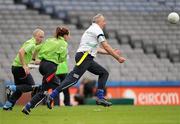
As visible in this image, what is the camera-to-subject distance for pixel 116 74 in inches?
1088

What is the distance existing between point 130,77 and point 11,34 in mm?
5223

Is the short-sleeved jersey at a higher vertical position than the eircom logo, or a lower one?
higher

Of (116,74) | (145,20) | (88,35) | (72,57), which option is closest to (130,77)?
(116,74)

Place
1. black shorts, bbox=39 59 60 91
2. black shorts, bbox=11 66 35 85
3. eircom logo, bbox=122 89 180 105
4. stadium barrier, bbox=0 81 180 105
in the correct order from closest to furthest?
black shorts, bbox=39 59 60 91
black shorts, bbox=11 66 35 85
stadium barrier, bbox=0 81 180 105
eircom logo, bbox=122 89 180 105

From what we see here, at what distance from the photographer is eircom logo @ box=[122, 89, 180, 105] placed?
25.7 meters

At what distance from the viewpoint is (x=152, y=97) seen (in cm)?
2603

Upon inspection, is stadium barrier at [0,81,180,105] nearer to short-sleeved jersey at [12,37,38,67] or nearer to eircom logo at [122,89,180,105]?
eircom logo at [122,89,180,105]

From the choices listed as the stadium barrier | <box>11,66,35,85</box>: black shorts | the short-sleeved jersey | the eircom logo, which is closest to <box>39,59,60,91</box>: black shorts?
the short-sleeved jersey

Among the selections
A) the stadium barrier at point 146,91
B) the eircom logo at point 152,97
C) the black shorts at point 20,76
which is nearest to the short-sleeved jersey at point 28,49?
the black shorts at point 20,76

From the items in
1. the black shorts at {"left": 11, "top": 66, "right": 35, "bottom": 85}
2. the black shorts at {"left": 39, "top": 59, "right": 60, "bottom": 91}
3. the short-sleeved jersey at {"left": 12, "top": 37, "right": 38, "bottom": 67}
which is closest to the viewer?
the black shorts at {"left": 39, "top": 59, "right": 60, "bottom": 91}

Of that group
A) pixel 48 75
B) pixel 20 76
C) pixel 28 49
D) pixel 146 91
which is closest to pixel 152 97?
pixel 146 91

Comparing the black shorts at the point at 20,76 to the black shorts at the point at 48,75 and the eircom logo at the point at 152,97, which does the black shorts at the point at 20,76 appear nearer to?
the black shorts at the point at 48,75

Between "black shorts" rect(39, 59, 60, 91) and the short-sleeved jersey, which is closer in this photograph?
"black shorts" rect(39, 59, 60, 91)

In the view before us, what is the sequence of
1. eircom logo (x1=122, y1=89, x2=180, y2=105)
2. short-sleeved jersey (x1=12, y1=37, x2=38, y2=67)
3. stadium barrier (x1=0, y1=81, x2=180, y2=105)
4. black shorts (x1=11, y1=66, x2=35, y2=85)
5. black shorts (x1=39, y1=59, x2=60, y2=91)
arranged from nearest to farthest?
1. black shorts (x1=39, y1=59, x2=60, y2=91)
2. short-sleeved jersey (x1=12, y1=37, x2=38, y2=67)
3. black shorts (x1=11, y1=66, x2=35, y2=85)
4. stadium barrier (x1=0, y1=81, x2=180, y2=105)
5. eircom logo (x1=122, y1=89, x2=180, y2=105)
